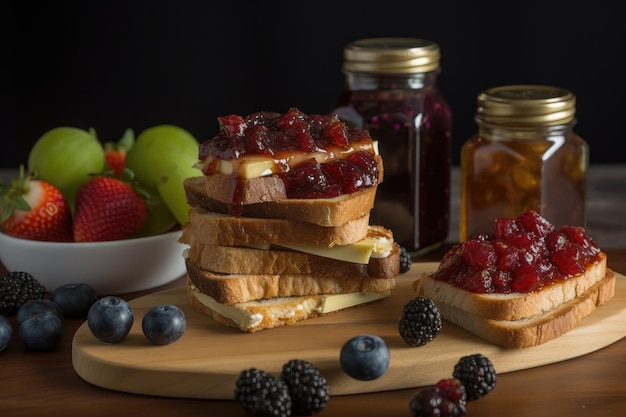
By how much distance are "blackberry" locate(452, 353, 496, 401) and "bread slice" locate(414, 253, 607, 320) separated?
0.98 feet

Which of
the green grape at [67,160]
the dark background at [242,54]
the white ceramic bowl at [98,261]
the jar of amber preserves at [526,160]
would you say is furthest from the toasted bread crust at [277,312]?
the dark background at [242,54]

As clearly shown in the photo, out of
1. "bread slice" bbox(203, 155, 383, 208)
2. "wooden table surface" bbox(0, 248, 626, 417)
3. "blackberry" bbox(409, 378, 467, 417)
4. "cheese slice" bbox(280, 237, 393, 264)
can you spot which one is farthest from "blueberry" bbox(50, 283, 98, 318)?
"blackberry" bbox(409, 378, 467, 417)

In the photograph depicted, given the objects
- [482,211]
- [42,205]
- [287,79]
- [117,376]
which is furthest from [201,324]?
[287,79]

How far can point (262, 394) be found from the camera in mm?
2676

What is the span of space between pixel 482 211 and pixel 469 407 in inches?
57.1

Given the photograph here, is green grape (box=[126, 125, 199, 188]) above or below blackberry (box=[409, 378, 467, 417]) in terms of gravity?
above

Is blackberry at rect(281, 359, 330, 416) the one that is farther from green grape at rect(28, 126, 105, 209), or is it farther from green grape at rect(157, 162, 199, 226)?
green grape at rect(28, 126, 105, 209)

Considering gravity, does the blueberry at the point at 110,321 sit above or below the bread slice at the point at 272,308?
above

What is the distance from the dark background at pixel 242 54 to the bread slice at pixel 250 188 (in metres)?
2.62

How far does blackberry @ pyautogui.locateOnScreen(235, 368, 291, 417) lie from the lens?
2.65 m

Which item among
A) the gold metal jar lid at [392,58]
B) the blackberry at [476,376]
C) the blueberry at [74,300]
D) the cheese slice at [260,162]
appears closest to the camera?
the blackberry at [476,376]

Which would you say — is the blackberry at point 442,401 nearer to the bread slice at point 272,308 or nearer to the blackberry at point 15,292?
the bread slice at point 272,308

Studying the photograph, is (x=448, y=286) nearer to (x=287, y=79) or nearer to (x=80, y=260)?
(x=80, y=260)

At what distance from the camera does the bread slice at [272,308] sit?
3188 millimetres
